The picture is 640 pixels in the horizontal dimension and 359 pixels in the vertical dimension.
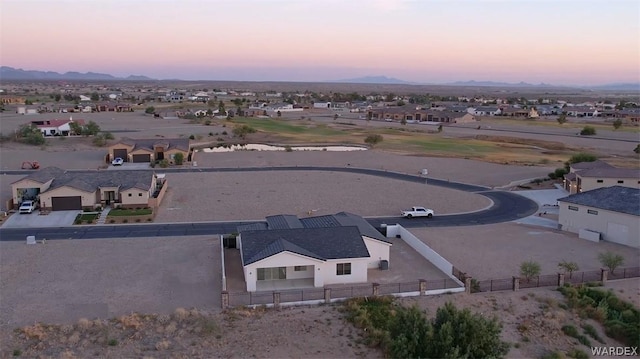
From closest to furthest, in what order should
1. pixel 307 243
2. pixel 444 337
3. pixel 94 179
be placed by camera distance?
pixel 444 337, pixel 307 243, pixel 94 179

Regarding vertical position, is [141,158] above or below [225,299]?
above

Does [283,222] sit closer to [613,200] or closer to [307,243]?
[307,243]

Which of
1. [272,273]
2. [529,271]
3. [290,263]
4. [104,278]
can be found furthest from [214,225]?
[529,271]

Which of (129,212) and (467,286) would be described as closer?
(467,286)

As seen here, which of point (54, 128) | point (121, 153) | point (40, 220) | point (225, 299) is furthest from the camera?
point (54, 128)

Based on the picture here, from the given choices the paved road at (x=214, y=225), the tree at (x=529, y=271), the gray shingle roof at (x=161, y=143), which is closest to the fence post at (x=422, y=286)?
the tree at (x=529, y=271)

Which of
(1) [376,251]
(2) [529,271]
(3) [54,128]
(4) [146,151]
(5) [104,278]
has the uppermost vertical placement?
(3) [54,128]

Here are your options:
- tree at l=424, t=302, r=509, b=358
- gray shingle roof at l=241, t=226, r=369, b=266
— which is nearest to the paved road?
gray shingle roof at l=241, t=226, r=369, b=266
